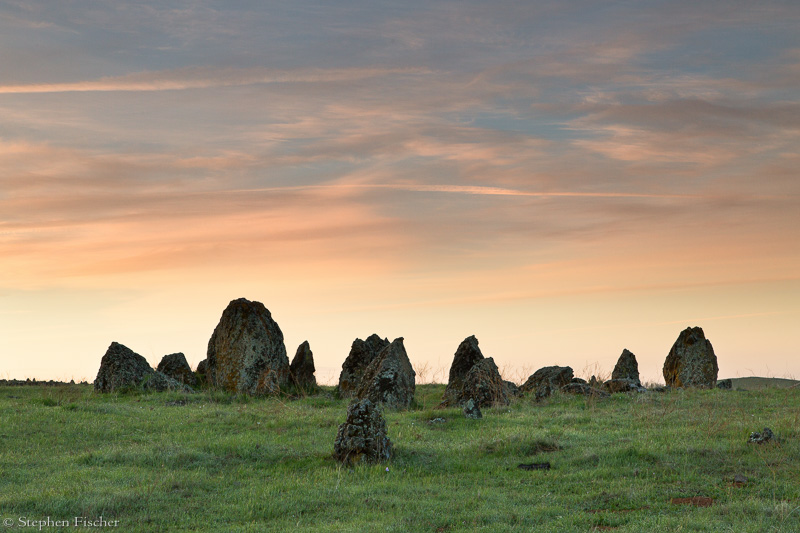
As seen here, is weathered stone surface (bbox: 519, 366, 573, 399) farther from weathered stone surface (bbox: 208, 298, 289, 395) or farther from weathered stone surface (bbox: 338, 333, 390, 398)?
weathered stone surface (bbox: 208, 298, 289, 395)

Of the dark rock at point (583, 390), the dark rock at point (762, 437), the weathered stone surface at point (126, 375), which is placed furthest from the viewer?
the weathered stone surface at point (126, 375)

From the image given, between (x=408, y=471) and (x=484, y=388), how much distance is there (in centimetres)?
1009

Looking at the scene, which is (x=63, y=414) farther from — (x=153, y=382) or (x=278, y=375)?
(x=278, y=375)

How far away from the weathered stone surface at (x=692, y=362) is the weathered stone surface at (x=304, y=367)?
53.2ft

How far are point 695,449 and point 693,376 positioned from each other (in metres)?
20.0

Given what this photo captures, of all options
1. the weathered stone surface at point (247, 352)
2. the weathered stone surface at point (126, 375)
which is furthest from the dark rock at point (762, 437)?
the weathered stone surface at point (126, 375)

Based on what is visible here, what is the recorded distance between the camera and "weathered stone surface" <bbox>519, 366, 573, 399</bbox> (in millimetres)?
27797

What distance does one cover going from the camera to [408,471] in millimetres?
15047

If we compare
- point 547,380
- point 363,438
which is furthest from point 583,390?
point 363,438

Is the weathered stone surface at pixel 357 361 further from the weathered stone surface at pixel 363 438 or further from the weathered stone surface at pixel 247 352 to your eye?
the weathered stone surface at pixel 363 438

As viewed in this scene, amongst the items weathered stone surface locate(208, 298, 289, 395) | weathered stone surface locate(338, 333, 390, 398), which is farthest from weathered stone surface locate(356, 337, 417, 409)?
weathered stone surface locate(208, 298, 289, 395)

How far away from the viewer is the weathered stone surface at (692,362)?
3412cm

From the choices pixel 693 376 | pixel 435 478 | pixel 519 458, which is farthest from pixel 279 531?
pixel 693 376

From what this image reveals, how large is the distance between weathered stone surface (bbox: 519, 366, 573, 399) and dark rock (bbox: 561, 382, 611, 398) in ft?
1.21
